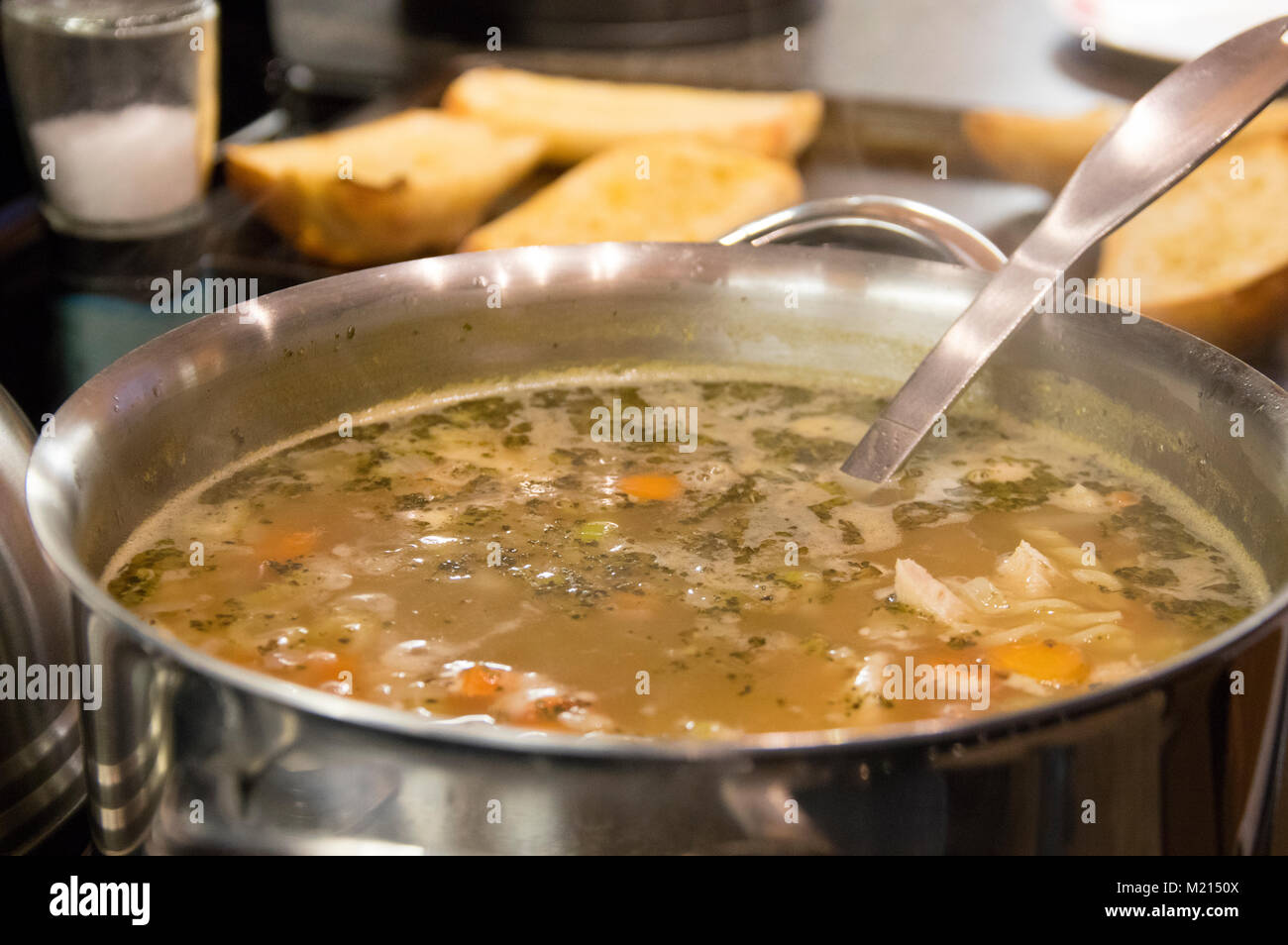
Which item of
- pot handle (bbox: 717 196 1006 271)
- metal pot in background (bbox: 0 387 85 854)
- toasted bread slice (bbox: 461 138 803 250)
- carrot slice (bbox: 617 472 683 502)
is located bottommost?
metal pot in background (bbox: 0 387 85 854)

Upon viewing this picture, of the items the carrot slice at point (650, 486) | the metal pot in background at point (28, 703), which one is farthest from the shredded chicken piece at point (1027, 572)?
the metal pot in background at point (28, 703)

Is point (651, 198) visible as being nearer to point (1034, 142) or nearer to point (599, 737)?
point (1034, 142)

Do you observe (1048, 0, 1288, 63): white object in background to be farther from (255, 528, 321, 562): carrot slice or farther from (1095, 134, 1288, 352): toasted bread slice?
(255, 528, 321, 562): carrot slice

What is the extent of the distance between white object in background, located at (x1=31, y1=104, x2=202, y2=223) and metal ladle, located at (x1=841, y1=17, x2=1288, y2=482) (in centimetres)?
151

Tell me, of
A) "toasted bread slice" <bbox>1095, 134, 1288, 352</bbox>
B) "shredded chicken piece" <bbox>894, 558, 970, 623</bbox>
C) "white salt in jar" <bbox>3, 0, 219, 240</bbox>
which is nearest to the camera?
"shredded chicken piece" <bbox>894, 558, 970, 623</bbox>

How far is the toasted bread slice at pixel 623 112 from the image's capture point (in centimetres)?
281

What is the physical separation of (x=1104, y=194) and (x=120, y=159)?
5.50 feet

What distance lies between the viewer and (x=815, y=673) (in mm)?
1191

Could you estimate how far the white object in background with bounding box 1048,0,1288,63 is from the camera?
291 cm

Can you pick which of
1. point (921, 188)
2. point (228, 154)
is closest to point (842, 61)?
point (921, 188)

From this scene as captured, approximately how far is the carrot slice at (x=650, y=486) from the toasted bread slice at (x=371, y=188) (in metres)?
1.05

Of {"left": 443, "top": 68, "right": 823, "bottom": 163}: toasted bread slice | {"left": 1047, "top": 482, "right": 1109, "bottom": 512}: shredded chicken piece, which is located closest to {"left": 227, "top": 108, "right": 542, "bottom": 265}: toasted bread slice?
{"left": 443, "top": 68, "right": 823, "bottom": 163}: toasted bread slice

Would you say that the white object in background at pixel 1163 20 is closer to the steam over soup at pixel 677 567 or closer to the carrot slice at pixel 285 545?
the steam over soup at pixel 677 567

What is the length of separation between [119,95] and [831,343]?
1.39 m
